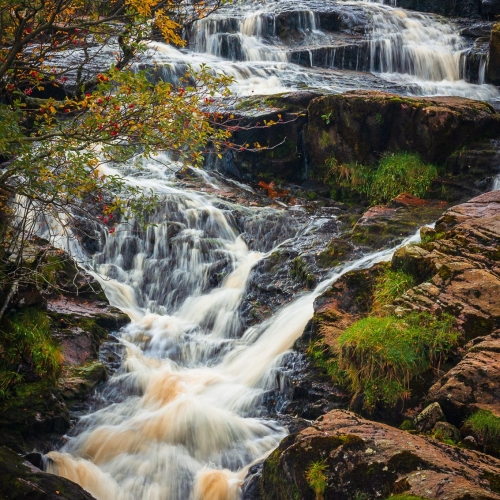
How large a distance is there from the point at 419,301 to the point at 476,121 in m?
6.50

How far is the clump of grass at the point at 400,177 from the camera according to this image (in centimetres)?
1253

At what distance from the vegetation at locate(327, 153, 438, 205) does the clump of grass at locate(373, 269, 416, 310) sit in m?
4.32

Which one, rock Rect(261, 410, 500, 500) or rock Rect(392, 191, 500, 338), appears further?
rock Rect(392, 191, 500, 338)

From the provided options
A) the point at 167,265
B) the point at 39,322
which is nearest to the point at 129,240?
the point at 167,265

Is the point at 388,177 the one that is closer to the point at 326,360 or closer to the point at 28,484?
the point at 326,360

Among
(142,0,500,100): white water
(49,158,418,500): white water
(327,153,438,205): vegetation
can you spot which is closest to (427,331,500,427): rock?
(49,158,418,500): white water

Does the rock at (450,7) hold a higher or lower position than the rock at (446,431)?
higher

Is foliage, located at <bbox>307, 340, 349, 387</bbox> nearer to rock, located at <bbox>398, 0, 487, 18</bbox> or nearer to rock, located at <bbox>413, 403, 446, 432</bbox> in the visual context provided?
rock, located at <bbox>413, 403, 446, 432</bbox>

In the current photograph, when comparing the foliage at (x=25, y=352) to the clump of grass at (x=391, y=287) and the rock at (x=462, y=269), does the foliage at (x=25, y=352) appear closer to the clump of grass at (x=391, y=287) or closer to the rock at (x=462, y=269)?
the clump of grass at (x=391, y=287)

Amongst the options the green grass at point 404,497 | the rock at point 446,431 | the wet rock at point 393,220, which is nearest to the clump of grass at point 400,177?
the wet rock at point 393,220

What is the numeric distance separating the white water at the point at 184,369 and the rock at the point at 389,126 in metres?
2.29

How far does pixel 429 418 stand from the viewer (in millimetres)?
5895

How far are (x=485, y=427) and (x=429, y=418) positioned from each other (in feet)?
1.83

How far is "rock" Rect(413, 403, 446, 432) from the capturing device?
19.2ft
